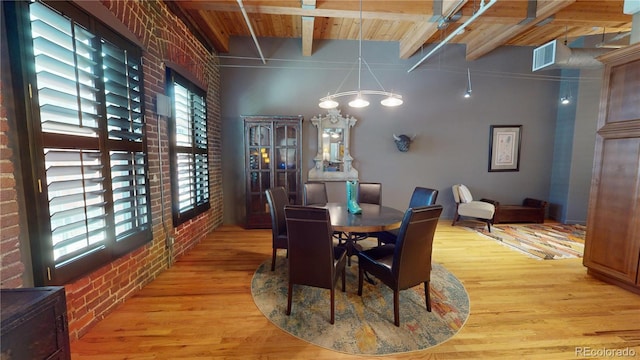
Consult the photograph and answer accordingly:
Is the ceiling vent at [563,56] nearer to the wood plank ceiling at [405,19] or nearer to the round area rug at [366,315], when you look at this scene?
the wood plank ceiling at [405,19]

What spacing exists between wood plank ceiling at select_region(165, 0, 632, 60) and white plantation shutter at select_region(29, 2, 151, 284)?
144 centimetres

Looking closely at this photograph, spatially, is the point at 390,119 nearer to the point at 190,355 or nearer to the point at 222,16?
the point at 222,16

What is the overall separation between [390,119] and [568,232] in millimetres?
3684

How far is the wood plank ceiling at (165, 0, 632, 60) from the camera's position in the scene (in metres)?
3.00

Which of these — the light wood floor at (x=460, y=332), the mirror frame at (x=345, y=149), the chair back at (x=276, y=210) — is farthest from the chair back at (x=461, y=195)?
the chair back at (x=276, y=210)

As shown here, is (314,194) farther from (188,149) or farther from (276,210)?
(188,149)

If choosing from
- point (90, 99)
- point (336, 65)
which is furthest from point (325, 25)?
point (90, 99)

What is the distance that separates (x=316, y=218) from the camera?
6.05 ft

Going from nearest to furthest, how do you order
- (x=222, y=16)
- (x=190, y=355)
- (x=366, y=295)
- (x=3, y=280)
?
(x=3, y=280) < (x=190, y=355) < (x=366, y=295) < (x=222, y=16)

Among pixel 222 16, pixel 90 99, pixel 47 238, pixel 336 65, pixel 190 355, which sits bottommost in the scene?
pixel 190 355

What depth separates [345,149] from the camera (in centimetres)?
472

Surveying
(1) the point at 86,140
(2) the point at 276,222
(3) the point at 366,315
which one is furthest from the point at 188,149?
(3) the point at 366,315

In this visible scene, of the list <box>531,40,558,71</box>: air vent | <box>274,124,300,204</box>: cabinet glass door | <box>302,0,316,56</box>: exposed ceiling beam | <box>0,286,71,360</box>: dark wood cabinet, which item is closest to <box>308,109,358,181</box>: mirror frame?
<box>274,124,300,204</box>: cabinet glass door

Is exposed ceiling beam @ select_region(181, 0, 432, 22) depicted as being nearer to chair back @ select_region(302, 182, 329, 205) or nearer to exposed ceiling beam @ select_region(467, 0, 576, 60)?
exposed ceiling beam @ select_region(467, 0, 576, 60)
